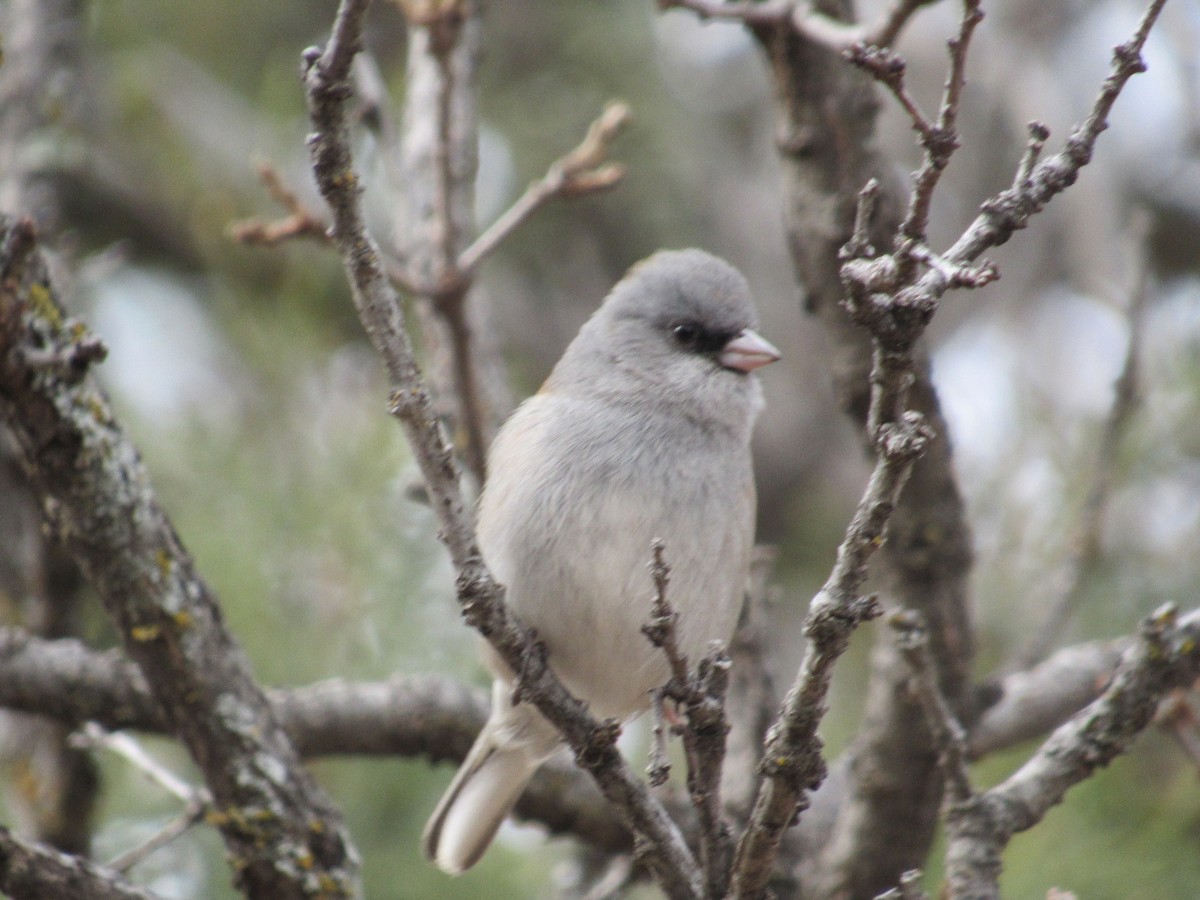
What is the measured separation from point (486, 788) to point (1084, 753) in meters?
1.24

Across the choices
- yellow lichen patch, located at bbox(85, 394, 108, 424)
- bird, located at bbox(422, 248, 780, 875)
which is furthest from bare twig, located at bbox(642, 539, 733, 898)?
yellow lichen patch, located at bbox(85, 394, 108, 424)

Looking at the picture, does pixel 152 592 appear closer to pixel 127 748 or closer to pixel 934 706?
pixel 127 748

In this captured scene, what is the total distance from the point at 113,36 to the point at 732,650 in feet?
12.8

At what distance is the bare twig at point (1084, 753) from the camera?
2.02m

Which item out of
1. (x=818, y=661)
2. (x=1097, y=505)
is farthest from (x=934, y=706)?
(x=1097, y=505)

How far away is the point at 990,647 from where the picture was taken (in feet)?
14.0

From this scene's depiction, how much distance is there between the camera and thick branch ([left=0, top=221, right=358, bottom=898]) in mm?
1974

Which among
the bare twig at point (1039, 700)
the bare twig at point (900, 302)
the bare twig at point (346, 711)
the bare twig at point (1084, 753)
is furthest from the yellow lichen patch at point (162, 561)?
the bare twig at point (1039, 700)

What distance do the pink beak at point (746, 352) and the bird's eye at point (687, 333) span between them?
2.5 inches

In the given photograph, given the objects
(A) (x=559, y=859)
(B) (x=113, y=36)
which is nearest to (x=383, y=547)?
(A) (x=559, y=859)

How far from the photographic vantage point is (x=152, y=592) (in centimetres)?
209

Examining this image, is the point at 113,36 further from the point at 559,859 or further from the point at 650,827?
the point at 650,827

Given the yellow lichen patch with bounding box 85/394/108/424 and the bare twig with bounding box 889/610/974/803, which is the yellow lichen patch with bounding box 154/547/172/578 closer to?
the yellow lichen patch with bounding box 85/394/108/424

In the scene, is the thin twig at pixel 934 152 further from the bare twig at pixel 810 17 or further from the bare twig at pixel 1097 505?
the bare twig at pixel 1097 505
